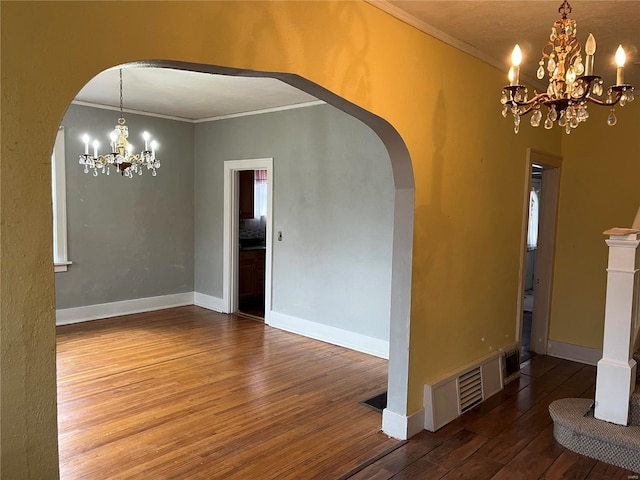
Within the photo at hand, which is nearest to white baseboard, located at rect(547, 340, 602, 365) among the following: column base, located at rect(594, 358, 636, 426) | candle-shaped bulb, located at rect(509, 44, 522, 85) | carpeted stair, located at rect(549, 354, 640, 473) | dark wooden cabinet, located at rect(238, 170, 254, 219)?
carpeted stair, located at rect(549, 354, 640, 473)

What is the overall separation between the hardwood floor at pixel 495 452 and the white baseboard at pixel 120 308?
14.6 feet

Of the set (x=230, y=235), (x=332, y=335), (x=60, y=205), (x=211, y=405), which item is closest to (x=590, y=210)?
(x=332, y=335)

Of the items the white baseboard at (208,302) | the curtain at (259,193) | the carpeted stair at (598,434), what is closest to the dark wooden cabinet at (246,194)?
the curtain at (259,193)

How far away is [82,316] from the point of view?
19.6 ft

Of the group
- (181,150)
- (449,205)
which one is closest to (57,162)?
(181,150)

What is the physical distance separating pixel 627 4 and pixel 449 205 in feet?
4.93

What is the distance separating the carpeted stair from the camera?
2.91 metres

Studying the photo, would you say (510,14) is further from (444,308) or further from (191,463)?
(191,463)

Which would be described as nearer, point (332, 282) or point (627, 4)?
point (627, 4)

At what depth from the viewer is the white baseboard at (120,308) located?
19.2 feet

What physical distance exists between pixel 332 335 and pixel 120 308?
290cm

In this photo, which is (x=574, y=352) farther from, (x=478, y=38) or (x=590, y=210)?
(x=478, y=38)

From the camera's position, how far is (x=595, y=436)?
3002 millimetres

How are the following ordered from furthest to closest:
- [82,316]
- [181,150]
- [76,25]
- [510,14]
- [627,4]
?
1. [181,150]
2. [82,316]
3. [510,14]
4. [627,4]
5. [76,25]
